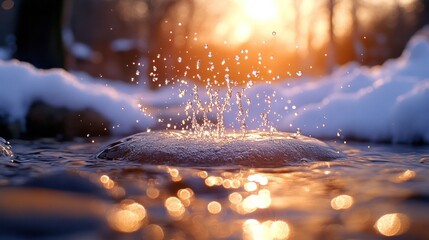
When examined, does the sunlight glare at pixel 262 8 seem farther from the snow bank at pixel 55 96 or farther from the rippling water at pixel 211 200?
the rippling water at pixel 211 200

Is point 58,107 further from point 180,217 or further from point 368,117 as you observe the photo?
point 180,217

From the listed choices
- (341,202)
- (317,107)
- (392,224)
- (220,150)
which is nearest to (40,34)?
(317,107)

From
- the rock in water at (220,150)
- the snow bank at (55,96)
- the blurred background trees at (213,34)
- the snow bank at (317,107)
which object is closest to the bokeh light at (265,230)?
the rock in water at (220,150)

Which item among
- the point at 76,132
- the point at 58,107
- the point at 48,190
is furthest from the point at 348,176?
the point at 58,107

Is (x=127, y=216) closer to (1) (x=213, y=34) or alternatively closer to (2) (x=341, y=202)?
(2) (x=341, y=202)

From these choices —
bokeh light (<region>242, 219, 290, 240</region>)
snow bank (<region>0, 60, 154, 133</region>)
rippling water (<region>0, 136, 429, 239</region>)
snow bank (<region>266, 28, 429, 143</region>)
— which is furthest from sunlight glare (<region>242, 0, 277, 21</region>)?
bokeh light (<region>242, 219, 290, 240</region>)

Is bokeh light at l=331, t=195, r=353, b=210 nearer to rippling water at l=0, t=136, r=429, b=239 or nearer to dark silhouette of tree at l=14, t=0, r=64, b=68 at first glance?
rippling water at l=0, t=136, r=429, b=239
